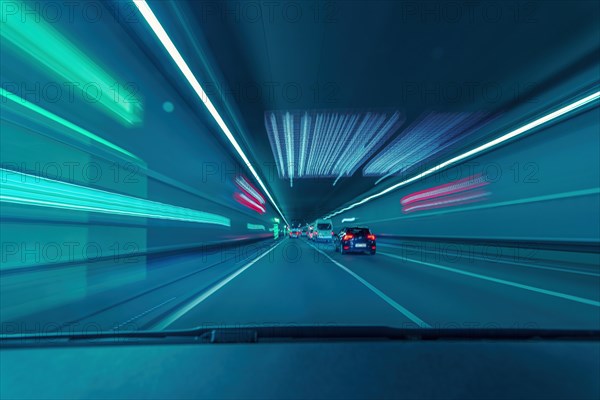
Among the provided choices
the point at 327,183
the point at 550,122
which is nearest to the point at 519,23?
the point at 550,122

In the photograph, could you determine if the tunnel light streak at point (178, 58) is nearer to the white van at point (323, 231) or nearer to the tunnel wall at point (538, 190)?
the tunnel wall at point (538, 190)

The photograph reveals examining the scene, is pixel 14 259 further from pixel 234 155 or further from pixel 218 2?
pixel 234 155

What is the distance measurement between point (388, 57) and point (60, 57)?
7.76 meters

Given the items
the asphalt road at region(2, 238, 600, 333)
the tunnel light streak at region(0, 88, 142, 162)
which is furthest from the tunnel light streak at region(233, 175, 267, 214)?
the tunnel light streak at region(0, 88, 142, 162)

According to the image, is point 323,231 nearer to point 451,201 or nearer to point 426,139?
point 451,201

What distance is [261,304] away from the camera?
5.32 meters

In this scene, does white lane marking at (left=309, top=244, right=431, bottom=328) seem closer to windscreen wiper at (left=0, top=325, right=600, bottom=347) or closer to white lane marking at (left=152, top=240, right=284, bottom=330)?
windscreen wiper at (left=0, top=325, right=600, bottom=347)

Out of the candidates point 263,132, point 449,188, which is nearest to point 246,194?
point 263,132

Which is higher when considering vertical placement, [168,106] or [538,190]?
[168,106]

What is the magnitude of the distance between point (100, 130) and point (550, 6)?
1079cm

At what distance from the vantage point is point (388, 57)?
7625 millimetres

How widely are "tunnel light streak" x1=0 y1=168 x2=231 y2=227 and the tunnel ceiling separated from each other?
462 cm

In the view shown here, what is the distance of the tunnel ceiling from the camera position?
6.27 metres

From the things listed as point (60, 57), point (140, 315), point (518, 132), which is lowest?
point (140, 315)
